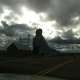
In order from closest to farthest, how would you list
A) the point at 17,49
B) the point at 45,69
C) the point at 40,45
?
the point at 45,69
the point at 17,49
the point at 40,45

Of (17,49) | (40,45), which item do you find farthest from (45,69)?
(40,45)

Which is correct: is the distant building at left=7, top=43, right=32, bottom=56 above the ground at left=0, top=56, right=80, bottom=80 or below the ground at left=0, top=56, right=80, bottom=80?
above

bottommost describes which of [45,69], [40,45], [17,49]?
[45,69]

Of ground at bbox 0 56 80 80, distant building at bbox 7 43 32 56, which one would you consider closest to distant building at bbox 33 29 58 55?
distant building at bbox 7 43 32 56

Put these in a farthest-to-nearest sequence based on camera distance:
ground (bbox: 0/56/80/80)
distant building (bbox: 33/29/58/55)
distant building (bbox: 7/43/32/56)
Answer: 1. distant building (bbox: 33/29/58/55)
2. distant building (bbox: 7/43/32/56)
3. ground (bbox: 0/56/80/80)

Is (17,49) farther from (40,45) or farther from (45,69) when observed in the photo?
(45,69)

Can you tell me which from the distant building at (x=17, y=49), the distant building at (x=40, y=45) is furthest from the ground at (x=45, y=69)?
the distant building at (x=40, y=45)

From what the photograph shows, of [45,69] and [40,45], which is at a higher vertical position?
[40,45]

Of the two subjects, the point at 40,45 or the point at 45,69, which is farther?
the point at 40,45

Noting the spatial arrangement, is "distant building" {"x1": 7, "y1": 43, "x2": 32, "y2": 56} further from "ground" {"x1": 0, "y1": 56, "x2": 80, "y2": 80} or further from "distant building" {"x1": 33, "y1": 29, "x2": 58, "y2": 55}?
"ground" {"x1": 0, "y1": 56, "x2": 80, "y2": 80}

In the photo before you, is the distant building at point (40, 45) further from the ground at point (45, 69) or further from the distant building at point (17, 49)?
the ground at point (45, 69)

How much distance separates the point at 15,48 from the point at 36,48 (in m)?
17.6

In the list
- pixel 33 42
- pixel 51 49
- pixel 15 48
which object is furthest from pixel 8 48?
pixel 51 49

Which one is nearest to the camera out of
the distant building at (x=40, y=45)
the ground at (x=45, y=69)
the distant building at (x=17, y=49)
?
the ground at (x=45, y=69)
